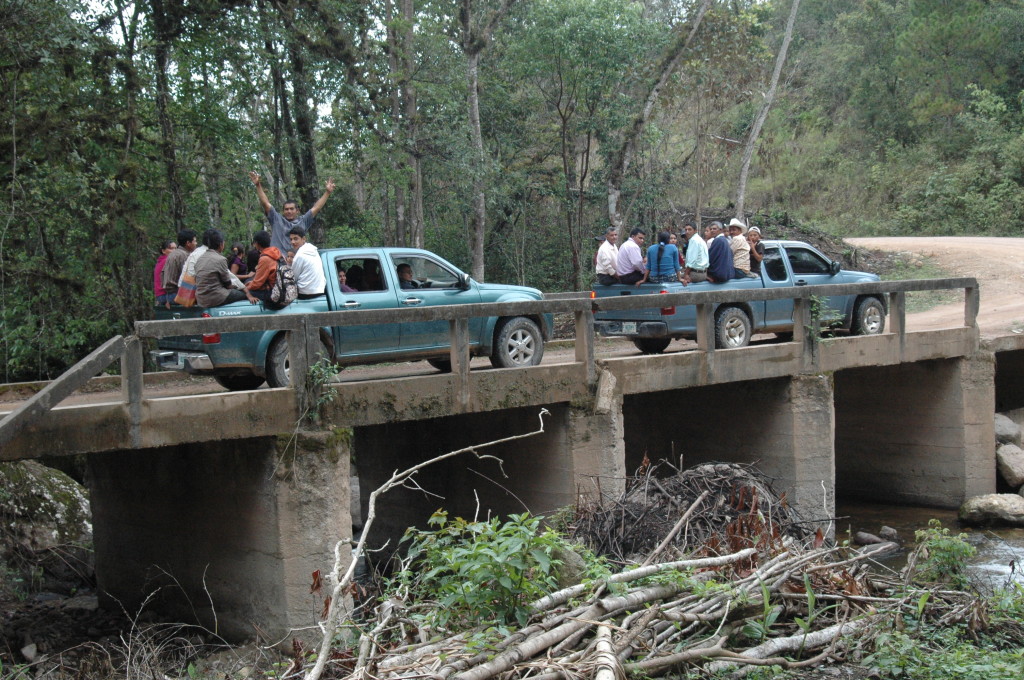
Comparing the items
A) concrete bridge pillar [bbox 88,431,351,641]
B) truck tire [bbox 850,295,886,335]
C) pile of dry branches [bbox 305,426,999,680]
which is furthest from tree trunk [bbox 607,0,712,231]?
pile of dry branches [bbox 305,426,999,680]

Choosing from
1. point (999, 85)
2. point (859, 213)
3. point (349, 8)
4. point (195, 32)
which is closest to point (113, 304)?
point (195, 32)

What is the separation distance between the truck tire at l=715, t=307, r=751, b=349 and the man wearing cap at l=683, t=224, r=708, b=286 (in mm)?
703

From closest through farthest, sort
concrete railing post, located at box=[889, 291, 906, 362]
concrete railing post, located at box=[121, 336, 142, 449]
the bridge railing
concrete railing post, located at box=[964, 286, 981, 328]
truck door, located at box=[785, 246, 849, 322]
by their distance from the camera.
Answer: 1. the bridge railing
2. concrete railing post, located at box=[121, 336, 142, 449]
3. concrete railing post, located at box=[889, 291, 906, 362]
4. truck door, located at box=[785, 246, 849, 322]
5. concrete railing post, located at box=[964, 286, 981, 328]

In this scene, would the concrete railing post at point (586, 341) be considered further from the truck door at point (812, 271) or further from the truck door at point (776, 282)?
the truck door at point (812, 271)

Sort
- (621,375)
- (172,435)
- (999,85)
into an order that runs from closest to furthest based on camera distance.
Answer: (172,435)
(621,375)
(999,85)

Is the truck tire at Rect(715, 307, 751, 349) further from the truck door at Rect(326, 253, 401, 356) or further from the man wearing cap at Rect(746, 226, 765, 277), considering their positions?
the truck door at Rect(326, 253, 401, 356)

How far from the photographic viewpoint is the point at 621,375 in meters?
10.9

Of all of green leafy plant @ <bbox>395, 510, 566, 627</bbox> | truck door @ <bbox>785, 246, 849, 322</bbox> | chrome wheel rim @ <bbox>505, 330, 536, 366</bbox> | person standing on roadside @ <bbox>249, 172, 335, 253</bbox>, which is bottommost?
green leafy plant @ <bbox>395, 510, 566, 627</bbox>

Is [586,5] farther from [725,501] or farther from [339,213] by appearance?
[725,501]

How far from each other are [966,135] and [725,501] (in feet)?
107

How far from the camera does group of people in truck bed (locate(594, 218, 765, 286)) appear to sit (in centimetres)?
1282

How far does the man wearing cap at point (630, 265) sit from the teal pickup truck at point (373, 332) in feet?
5.68

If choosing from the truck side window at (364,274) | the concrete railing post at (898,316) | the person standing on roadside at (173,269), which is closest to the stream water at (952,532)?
the concrete railing post at (898,316)

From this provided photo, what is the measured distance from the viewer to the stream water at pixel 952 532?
1105cm
